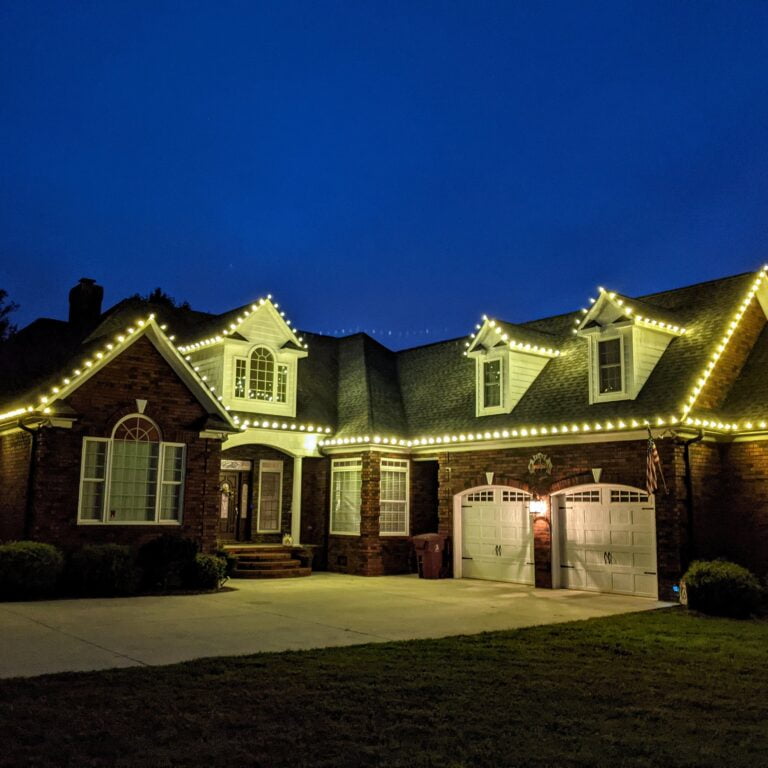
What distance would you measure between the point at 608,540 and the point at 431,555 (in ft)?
15.9

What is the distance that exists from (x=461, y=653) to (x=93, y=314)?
1784cm

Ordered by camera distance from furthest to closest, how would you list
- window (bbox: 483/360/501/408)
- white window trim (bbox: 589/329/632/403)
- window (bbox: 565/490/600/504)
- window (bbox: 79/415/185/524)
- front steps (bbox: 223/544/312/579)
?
window (bbox: 483/360/501/408) < front steps (bbox: 223/544/312/579) < white window trim (bbox: 589/329/632/403) < window (bbox: 565/490/600/504) < window (bbox: 79/415/185/524)

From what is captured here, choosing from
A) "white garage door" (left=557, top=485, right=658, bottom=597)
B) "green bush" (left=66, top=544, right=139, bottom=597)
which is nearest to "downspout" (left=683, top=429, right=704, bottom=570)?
"white garage door" (left=557, top=485, right=658, bottom=597)

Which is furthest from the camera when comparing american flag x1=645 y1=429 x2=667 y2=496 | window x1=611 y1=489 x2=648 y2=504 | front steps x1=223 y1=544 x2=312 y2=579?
front steps x1=223 y1=544 x2=312 y2=579

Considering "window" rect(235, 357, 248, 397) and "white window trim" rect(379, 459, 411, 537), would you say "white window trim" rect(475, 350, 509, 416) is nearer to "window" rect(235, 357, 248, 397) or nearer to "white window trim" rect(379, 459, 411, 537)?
"white window trim" rect(379, 459, 411, 537)

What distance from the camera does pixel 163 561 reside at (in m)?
16.3

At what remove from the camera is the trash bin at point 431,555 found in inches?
798

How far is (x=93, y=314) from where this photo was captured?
23891mm

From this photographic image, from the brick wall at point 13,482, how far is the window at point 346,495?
8.47 metres

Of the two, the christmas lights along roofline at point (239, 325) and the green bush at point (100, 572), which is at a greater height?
the christmas lights along roofline at point (239, 325)

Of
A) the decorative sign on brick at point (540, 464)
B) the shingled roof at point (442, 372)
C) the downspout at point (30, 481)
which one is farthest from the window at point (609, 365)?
the downspout at point (30, 481)

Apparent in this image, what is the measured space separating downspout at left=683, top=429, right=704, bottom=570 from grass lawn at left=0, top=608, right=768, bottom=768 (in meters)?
5.50

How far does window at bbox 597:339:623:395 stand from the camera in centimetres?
1802

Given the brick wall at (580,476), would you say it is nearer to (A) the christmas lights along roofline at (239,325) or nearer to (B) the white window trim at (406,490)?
(B) the white window trim at (406,490)
